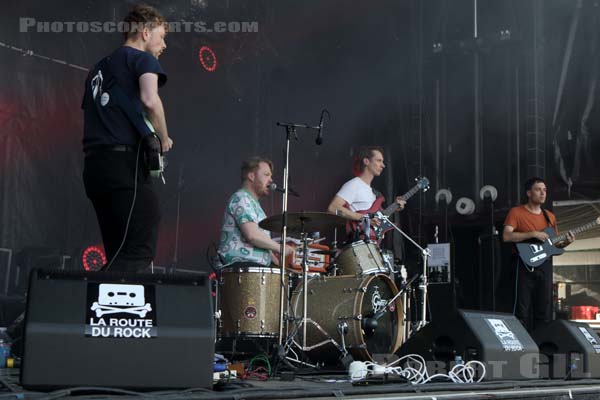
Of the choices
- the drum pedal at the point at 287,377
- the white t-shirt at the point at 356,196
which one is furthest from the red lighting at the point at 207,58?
the drum pedal at the point at 287,377

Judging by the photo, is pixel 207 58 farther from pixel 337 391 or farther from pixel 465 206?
pixel 337 391

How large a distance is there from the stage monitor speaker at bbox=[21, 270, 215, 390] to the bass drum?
8.25 feet

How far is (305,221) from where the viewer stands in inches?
203

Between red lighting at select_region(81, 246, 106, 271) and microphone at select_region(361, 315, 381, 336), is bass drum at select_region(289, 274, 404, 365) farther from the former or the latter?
red lighting at select_region(81, 246, 106, 271)

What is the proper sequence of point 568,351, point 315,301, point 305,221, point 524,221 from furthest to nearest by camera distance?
point 524,221 → point 315,301 → point 305,221 → point 568,351

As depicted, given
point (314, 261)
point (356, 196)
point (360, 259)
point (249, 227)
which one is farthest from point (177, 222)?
point (360, 259)

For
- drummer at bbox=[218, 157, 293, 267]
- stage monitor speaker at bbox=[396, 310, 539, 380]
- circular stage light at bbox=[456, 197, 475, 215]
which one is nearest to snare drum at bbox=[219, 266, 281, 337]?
drummer at bbox=[218, 157, 293, 267]

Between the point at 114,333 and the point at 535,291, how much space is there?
4.67 meters

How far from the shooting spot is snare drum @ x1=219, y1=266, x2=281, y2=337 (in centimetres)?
541

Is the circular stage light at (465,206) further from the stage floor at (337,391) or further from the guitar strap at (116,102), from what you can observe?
the guitar strap at (116,102)

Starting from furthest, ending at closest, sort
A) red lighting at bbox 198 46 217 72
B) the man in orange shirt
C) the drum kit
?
red lighting at bbox 198 46 217 72, the man in orange shirt, the drum kit

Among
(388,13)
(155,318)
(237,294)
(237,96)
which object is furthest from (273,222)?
(388,13)

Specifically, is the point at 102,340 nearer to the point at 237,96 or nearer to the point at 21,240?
the point at 21,240

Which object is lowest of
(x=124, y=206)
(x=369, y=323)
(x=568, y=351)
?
(x=568, y=351)
